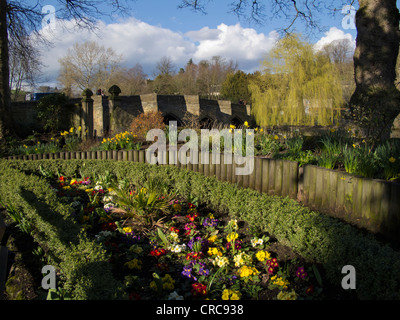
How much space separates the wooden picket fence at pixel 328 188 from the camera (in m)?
3.54

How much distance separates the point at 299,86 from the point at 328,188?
20.7m

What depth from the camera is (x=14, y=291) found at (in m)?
2.75

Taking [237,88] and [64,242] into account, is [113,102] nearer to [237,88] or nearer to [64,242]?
[64,242]

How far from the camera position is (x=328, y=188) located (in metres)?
4.27

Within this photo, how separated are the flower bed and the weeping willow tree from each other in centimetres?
2003

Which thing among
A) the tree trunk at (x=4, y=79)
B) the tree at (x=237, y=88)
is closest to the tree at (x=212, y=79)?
the tree at (x=237, y=88)

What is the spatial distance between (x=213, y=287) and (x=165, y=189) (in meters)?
2.17

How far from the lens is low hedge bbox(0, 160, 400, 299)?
256 centimetres

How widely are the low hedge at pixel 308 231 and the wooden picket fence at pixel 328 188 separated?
0.26 m

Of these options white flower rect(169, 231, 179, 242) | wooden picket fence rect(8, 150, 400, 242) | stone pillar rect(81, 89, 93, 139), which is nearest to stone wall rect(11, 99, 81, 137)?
stone pillar rect(81, 89, 93, 139)

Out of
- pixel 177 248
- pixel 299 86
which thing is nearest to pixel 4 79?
pixel 177 248

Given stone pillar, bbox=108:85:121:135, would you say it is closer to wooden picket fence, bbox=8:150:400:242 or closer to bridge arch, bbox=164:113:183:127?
bridge arch, bbox=164:113:183:127
